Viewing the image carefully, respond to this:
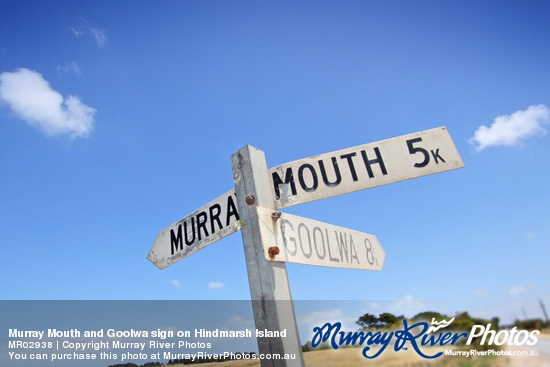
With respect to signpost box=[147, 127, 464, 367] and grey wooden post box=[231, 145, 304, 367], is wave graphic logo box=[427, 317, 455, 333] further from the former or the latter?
grey wooden post box=[231, 145, 304, 367]

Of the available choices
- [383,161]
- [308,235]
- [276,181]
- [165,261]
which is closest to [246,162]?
[276,181]

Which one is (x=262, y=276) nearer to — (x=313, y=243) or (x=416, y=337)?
(x=313, y=243)

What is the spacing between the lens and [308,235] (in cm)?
231

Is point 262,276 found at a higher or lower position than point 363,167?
lower

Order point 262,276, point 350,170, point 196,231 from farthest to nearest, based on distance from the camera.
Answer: point 196,231
point 350,170
point 262,276

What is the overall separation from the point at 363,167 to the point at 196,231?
4.64 feet

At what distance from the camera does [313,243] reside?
91.7 inches

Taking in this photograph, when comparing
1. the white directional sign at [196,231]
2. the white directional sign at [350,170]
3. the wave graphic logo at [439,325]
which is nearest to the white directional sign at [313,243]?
the white directional sign at [350,170]

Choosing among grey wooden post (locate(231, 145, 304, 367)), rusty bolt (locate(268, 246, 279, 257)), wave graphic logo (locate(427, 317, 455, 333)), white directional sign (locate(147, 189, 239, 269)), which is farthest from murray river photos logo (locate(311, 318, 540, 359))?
white directional sign (locate(147, 189, 239, 269))

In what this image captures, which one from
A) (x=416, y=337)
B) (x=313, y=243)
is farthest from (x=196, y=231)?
(x=416, y=337)

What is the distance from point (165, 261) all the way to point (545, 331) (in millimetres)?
2613

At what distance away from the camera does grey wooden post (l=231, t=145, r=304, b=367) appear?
6.06 ft

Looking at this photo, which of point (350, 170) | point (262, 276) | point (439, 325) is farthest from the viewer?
point (350, 170)

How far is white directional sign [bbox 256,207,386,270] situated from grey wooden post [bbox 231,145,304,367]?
0.06 metres
